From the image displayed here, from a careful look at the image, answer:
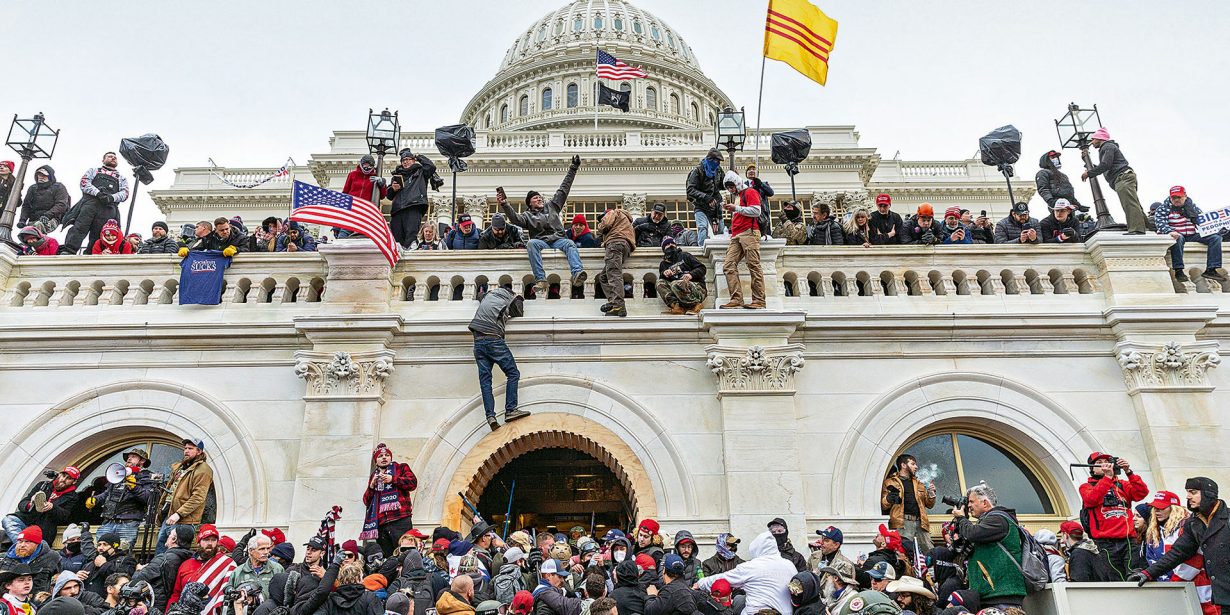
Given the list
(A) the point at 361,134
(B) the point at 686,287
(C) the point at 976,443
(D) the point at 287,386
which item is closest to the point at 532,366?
(B) the point at 686,287

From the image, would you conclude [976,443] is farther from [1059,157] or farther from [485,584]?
[485,584]

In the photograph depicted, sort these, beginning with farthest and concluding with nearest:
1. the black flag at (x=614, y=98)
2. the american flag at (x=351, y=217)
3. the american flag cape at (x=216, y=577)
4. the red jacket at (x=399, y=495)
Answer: the black flag at (x=614, y=98)
the american flag at (x=351, y=217)
the red jacket at (x=399, y=495)
the american flag cape at (x=216, y=577)

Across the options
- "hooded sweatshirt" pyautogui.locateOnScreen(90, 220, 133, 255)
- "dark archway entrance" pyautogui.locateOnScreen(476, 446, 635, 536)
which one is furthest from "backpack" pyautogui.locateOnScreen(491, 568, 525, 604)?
"hooded sweatshirt" pyautogui.locateOnScreen(90, 220, 133, 255)

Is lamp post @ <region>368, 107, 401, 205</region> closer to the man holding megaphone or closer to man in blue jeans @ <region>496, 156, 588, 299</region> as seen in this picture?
man in blue jeans @ <region>496, 156, 588, 299</region>

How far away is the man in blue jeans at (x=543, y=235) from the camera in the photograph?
12586 mm

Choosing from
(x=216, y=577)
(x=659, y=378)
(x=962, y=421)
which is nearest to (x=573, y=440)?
(x=659, y=378)

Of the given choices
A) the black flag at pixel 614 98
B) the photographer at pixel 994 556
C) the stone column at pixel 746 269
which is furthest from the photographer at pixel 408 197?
the black flag at pixel 614 98

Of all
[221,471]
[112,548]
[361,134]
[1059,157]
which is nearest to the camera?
[112,548]

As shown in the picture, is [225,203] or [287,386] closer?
[287,386]

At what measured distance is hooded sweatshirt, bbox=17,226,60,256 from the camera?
13.8 m

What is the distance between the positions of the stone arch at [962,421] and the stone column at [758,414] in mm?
843

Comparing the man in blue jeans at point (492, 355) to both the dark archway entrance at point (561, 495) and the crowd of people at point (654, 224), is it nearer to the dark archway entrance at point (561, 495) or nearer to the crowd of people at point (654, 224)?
the crowd of people at point (654, 224)

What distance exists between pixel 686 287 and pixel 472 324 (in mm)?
3294

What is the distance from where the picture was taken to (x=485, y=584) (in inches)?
340
